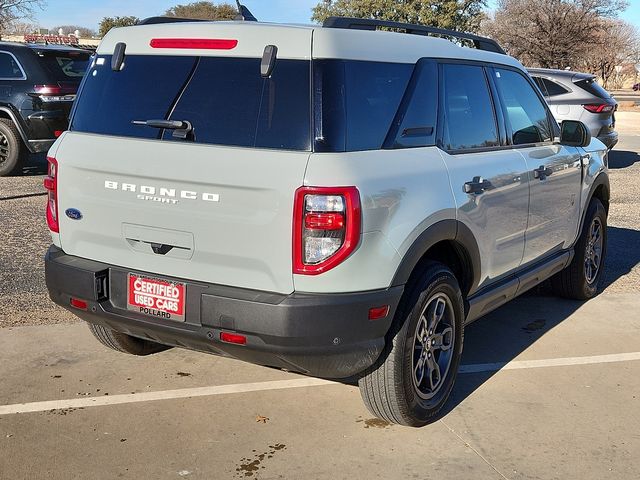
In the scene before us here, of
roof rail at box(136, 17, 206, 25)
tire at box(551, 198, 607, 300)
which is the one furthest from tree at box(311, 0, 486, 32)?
roof rail at box(136, 17, 206, 25)

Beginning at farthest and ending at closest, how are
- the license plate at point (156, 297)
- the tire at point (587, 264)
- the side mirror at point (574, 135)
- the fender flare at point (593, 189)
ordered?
the tire at point (587, 264) < the fender flare at point (593, 189) < the side mirror at point (574, 135) < the license plate at point (156, 297)

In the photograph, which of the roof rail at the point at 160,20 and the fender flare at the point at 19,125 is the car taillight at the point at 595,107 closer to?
the fender flare at the point at 19,125

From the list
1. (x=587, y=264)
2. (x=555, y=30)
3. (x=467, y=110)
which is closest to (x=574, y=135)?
(x=587, y=264)

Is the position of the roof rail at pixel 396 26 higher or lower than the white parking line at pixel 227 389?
higher

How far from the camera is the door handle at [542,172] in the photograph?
4891 mm

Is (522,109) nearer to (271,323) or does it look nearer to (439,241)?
(439,241)

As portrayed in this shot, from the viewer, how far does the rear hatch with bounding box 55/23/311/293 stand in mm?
3320

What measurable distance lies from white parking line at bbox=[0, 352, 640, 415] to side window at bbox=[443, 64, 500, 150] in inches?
54.2

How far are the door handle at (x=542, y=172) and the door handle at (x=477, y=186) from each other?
2.38ft

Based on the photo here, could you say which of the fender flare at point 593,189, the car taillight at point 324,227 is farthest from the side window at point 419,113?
the fender flare at point 593,189

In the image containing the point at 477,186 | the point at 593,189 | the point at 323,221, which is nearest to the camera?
the point at 323,221

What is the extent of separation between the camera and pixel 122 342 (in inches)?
183

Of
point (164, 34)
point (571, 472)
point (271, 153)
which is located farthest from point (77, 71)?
point (571, 472)

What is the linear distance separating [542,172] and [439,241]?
4.87 ft
